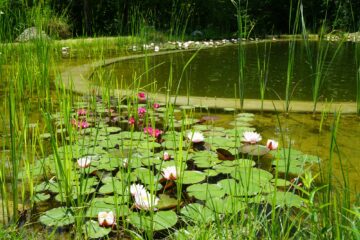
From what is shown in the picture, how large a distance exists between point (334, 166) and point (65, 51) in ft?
13.2

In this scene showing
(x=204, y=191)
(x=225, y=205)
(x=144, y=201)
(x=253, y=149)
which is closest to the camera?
(x=144, y=201)

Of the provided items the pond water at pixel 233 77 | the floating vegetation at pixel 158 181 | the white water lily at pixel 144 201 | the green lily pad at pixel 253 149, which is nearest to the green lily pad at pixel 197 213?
the floating vegetation at pixel 158 181

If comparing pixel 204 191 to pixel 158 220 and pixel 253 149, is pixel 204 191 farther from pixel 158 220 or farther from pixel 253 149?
pixel 253 149

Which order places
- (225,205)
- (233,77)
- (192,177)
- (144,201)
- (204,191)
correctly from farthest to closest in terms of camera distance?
(233,77) < (192,177) < (204,191) < (225,205) < (144,201)

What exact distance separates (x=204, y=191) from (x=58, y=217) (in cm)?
45

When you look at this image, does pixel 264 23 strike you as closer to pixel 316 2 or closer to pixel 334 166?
pixel 316 2

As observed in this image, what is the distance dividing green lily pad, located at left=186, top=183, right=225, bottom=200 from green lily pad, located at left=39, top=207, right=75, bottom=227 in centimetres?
37

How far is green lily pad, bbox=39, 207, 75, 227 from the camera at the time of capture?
115 centimetres

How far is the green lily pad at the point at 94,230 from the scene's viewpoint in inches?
43.1

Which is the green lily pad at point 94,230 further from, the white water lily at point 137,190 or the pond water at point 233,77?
the pond water at point 233,77

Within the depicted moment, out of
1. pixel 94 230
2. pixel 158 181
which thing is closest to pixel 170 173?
pixel 158 181

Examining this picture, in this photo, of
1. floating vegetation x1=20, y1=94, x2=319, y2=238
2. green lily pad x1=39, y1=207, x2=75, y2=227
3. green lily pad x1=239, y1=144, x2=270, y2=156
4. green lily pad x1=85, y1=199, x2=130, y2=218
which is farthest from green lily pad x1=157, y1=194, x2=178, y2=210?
green lily pad x1=239, y1=144, x2=270, y2=156

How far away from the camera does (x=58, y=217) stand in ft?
3.86

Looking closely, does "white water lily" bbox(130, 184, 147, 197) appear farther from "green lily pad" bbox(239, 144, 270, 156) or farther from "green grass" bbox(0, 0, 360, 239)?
"green lily pad" bbox(239, 144, 270, 156)
